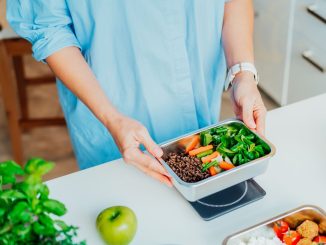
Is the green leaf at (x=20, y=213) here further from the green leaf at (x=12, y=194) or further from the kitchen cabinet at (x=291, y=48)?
the kitchen cabinet at (x=291, y=48)

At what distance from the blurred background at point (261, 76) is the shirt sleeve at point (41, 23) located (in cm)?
87

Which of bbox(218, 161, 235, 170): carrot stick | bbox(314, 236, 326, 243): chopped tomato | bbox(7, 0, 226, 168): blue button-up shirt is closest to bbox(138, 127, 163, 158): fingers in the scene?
bbox(218, 161, 235, 170): carrot stick

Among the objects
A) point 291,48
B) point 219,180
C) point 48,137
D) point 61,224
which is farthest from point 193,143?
point 48,137

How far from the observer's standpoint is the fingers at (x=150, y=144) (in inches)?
38.7

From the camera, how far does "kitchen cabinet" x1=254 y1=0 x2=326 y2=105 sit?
2.17 metres

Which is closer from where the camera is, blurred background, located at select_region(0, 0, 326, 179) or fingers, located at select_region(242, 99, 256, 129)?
fingers, located at select_region(242, 99, 256, 129)

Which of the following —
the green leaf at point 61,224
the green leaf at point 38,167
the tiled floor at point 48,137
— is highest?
the green leaf at point 38,167

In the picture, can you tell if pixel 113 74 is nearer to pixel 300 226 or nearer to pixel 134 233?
pixel 134 233

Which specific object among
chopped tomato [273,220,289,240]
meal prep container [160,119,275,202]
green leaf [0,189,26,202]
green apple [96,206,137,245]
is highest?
green leaf [0,189,26,202]

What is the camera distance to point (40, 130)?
8.43 ft

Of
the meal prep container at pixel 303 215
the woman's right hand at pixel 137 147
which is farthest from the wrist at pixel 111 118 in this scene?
the meal prep container at pixel 303 215

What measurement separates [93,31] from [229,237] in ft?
1.78

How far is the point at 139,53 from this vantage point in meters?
1.16

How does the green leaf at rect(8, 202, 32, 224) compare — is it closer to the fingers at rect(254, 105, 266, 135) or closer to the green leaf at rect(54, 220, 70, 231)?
the green leaf at rect(54, 220, 70, 231)
